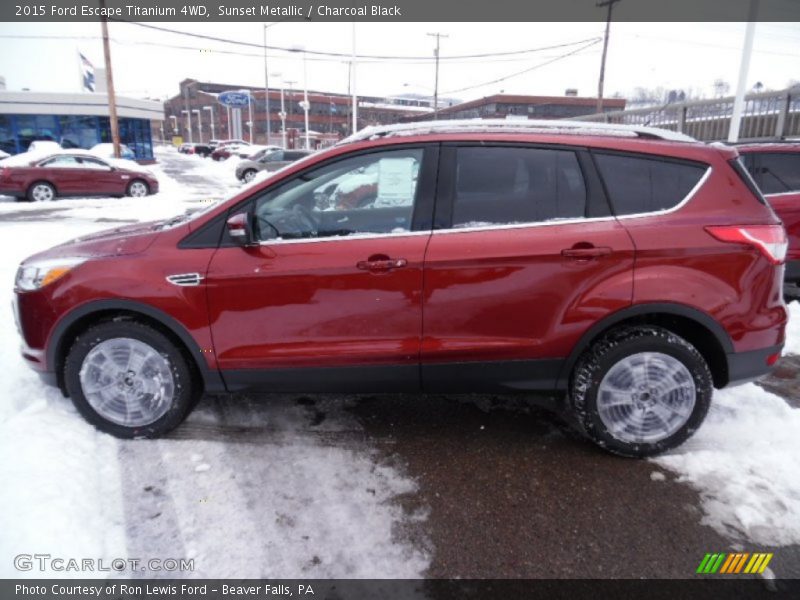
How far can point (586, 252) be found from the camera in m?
2.99

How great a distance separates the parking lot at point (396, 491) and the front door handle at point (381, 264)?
1.12 m

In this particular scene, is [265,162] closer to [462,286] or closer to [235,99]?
[462,286]

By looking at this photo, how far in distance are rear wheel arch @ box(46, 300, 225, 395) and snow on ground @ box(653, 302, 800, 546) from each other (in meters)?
2.72

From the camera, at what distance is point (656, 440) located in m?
3.19

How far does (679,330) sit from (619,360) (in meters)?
0.45

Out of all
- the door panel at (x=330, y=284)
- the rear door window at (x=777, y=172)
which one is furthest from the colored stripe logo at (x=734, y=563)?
the rear door window at (x=777, y=172)

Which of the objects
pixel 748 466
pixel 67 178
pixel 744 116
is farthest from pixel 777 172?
pixel 67 178

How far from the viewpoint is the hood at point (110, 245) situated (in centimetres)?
320

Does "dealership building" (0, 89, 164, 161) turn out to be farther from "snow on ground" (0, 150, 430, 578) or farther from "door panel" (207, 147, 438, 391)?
"door panel" (207, 147, 438, 391)

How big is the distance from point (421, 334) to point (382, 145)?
43.7 inches

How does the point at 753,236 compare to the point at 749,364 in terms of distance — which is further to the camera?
the point at 749,364

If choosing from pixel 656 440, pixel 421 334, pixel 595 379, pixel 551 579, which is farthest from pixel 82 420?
pixel 656 440

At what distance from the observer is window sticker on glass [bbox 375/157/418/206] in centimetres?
315

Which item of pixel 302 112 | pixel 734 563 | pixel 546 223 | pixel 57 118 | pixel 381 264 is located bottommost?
pixel 734 563
